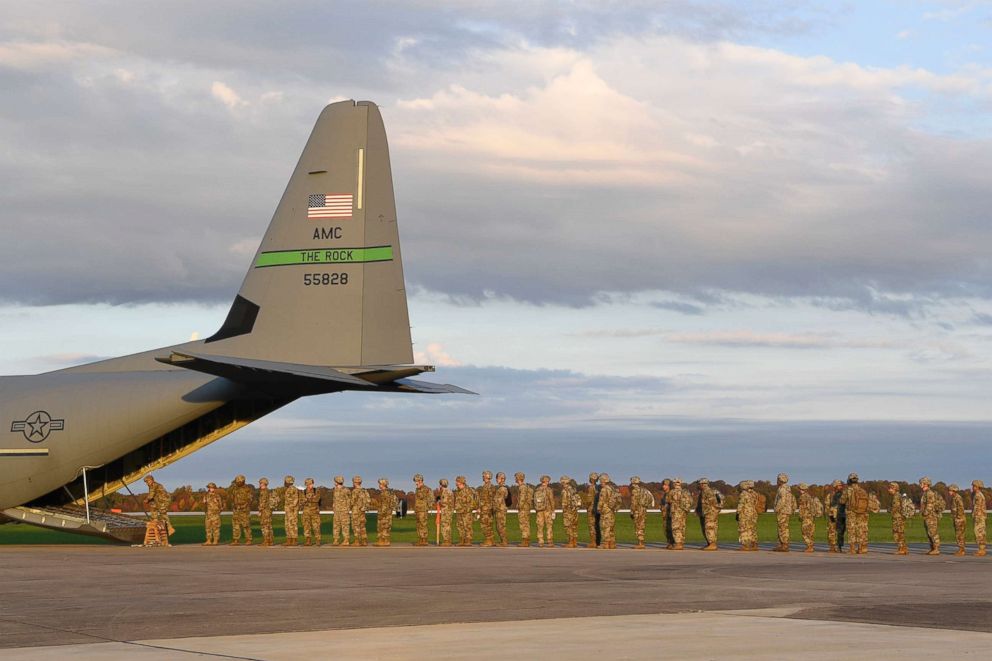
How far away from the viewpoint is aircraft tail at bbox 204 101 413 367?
24.7 m

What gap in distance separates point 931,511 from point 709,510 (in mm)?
4833

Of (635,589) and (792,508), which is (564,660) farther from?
(792,508)

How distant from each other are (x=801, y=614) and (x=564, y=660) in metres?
4.41

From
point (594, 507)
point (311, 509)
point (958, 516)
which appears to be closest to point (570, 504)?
point (594, 507)

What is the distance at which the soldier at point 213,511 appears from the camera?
30.0 meters

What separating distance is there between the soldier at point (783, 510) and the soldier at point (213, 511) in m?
13.7

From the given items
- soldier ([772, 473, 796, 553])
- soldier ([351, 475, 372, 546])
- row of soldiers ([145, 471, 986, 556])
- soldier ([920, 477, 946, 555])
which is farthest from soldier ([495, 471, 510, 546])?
soldier ([920, 477, 946, 555])

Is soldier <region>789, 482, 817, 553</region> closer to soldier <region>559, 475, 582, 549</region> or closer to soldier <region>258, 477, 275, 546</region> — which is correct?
soldier <region>559, 475, 582, 549</region>

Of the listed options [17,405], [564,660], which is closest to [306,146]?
[17,405]

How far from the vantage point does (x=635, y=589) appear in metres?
16.4

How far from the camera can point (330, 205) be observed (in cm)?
2555

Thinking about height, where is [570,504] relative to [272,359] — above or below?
below

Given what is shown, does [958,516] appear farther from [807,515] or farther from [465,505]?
[465,505]

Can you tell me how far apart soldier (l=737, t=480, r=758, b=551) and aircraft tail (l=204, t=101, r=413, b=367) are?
8.63 m
